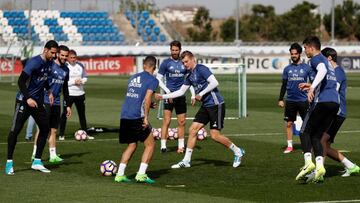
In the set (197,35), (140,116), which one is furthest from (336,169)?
(197,35)

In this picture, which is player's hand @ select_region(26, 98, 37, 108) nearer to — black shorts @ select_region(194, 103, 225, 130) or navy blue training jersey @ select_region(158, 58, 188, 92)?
black shorts @ select_region(194, 103, 225, 130)

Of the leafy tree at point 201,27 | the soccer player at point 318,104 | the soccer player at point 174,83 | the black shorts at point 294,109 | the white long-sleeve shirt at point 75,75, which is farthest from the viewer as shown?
the leafy tree at point 201,27

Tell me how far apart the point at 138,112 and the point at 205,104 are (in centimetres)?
264

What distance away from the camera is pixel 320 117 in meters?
15.2

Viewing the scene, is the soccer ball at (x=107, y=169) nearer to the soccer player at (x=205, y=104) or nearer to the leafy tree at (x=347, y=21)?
the soccer player at (x=205, y=104)

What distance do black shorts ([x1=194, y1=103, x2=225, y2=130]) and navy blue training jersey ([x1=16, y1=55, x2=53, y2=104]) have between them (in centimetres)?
290

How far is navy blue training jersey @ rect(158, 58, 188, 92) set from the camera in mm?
20562

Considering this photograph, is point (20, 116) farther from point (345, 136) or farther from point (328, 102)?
point (345, 136)

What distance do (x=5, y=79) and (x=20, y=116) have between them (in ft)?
144

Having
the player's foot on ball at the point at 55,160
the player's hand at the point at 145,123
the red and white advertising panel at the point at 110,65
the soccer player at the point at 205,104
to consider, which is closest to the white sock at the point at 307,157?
the soccer player at the point at 205,104

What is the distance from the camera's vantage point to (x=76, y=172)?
16.6 meters

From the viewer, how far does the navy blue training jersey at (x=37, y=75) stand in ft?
53.7

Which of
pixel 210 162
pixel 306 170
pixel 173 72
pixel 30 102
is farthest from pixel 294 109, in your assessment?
pixel 30 102

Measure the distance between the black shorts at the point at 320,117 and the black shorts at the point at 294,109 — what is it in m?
4.75
